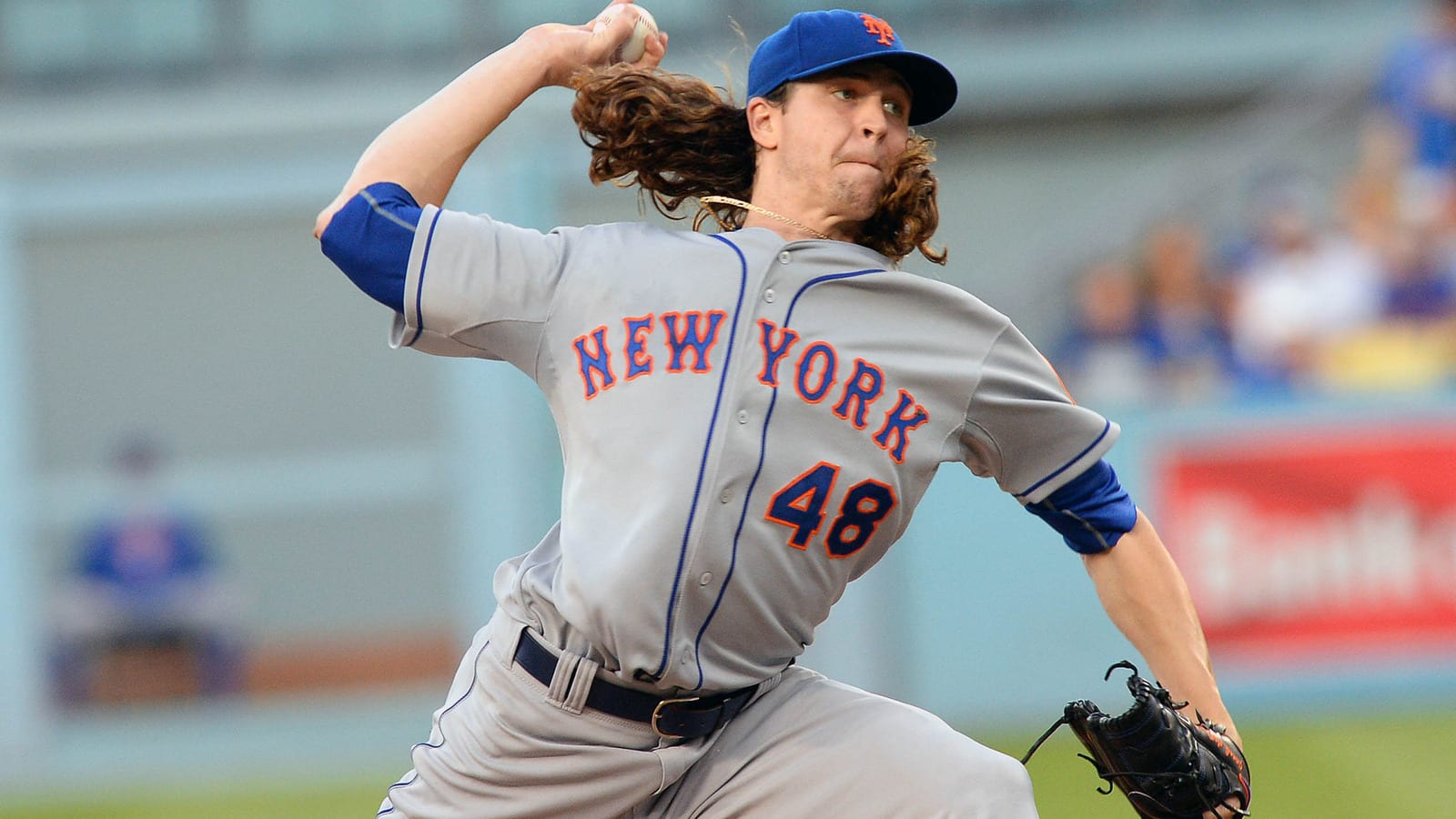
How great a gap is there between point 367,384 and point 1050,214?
518cm

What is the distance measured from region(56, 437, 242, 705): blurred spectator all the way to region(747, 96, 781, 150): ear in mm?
6833

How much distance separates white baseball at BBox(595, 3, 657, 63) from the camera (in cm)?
332

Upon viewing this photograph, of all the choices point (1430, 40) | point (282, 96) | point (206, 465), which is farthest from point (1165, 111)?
point (206, 465)

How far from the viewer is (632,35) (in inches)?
131

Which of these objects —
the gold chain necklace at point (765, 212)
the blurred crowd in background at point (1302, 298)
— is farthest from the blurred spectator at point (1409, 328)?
the gold chain necklace at point (765, 212)

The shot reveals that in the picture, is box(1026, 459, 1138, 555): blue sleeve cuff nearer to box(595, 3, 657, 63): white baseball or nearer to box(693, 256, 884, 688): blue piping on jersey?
box(693, 256, 884, 688): blue piping on jersey

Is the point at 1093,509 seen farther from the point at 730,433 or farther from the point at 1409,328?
the point at 1409,328

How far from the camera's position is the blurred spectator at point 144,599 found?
9.20 m

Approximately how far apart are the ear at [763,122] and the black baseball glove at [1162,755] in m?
1.09

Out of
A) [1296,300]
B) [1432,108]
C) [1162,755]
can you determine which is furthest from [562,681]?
[1432,108]

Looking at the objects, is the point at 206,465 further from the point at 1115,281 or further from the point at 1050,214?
the point at 1050,214

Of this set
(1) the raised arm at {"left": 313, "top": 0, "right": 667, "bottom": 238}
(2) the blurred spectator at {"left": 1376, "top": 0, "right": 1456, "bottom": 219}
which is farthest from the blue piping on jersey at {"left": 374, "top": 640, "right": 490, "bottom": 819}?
(2) the blurred spectator at {"left": 1376, "top": 0, "right": 1456, "bottom": 219}

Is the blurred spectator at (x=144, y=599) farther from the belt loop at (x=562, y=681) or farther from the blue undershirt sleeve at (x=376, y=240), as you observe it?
the blue undershirt sleeve at (x=376, y=240)

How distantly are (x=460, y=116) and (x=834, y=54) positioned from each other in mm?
644
